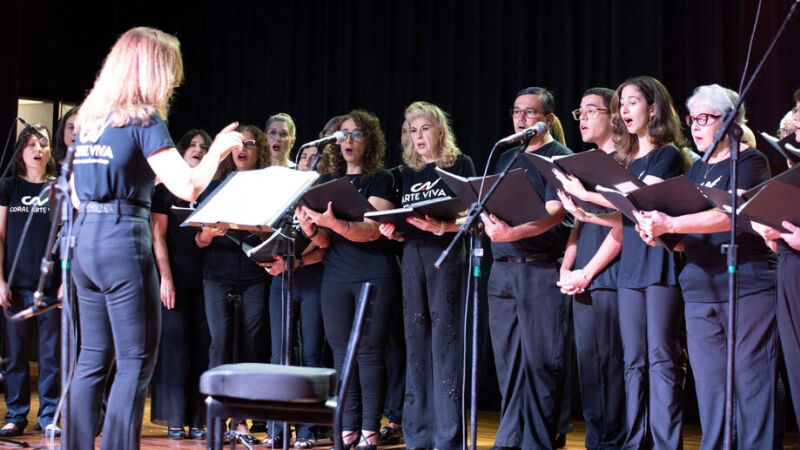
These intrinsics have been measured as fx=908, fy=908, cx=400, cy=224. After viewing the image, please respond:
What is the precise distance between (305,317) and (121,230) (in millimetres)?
1905

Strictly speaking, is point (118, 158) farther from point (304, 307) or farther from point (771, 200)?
point (771, 200)

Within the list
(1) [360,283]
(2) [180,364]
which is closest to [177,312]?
(2) [180,364]

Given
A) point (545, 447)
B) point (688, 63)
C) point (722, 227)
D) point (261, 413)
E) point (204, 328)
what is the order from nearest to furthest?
point (261, 413)
point (722, 227)
point (545, 447)
point (204, 328)
point (688, 63)

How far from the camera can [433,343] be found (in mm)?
4223

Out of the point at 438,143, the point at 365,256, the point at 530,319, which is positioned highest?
the point at 438,143

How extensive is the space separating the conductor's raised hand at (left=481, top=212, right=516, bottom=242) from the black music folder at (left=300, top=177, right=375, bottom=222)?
569 mm

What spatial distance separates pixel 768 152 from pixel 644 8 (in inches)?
44.9

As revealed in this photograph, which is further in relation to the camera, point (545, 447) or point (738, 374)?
point (545, 447)

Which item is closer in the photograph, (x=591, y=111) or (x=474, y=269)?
(x=474, y=269)

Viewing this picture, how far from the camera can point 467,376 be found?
213 inches

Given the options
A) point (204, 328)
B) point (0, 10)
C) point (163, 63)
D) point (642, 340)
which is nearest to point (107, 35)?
point (0, 10)

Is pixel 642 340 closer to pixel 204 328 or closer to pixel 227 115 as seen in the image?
pixel 204 328

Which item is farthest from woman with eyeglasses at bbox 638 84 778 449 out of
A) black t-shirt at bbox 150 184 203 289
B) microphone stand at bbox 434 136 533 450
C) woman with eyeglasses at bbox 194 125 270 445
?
black t-shirt at bbox 150 184 203 289

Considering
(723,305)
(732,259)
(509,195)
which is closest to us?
(732,259)
